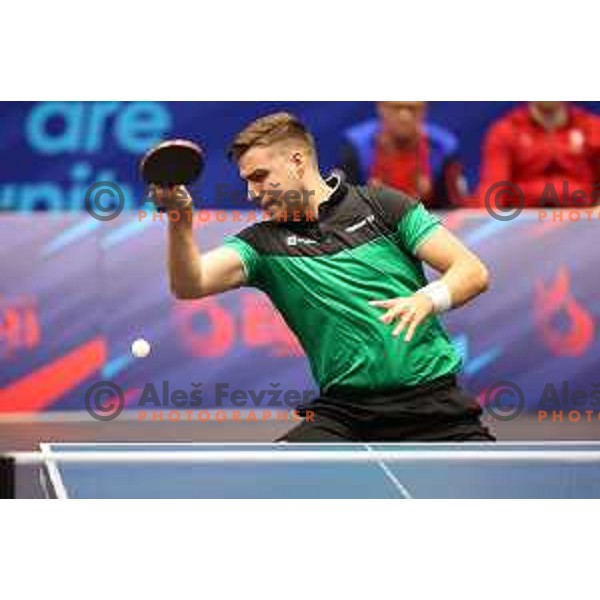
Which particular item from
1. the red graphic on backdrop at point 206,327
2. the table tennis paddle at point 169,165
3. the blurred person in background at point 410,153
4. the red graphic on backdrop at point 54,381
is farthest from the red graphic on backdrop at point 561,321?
the red graphic on backdrop at point 54,381

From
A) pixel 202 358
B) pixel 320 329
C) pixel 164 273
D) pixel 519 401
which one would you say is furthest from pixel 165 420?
pixel 519 401

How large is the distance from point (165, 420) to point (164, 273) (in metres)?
0.61

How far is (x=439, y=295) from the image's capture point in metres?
4.39

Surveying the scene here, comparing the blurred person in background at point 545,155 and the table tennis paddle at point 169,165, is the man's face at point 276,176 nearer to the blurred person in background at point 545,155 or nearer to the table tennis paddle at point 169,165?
the table tennis paddle at point 169,165

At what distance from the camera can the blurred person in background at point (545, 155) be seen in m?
5.13

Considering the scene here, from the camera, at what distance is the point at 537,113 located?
5.13 metres

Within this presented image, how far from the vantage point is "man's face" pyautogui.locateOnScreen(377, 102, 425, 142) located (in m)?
5.06

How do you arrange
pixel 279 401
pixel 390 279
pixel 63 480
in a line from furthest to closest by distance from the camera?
1. pixel 279 401
2. pixel 390 279
3. pixel 63 480

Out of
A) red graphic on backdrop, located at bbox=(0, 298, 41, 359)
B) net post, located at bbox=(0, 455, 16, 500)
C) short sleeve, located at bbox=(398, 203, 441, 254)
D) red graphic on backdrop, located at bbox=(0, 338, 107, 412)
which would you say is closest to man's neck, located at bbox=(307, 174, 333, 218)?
short sleeve, located at bbox=(398, 203, 441, 254)

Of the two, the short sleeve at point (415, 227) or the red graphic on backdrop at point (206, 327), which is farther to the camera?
the red graphic on backdrop at point (206, 327)

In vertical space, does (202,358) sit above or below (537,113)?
below

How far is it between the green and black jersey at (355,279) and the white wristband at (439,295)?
0.06 meters

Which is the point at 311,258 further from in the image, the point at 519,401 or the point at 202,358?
the point at 519,401

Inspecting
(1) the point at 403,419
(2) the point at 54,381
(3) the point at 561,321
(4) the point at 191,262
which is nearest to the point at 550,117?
(3) the point at 561,321
